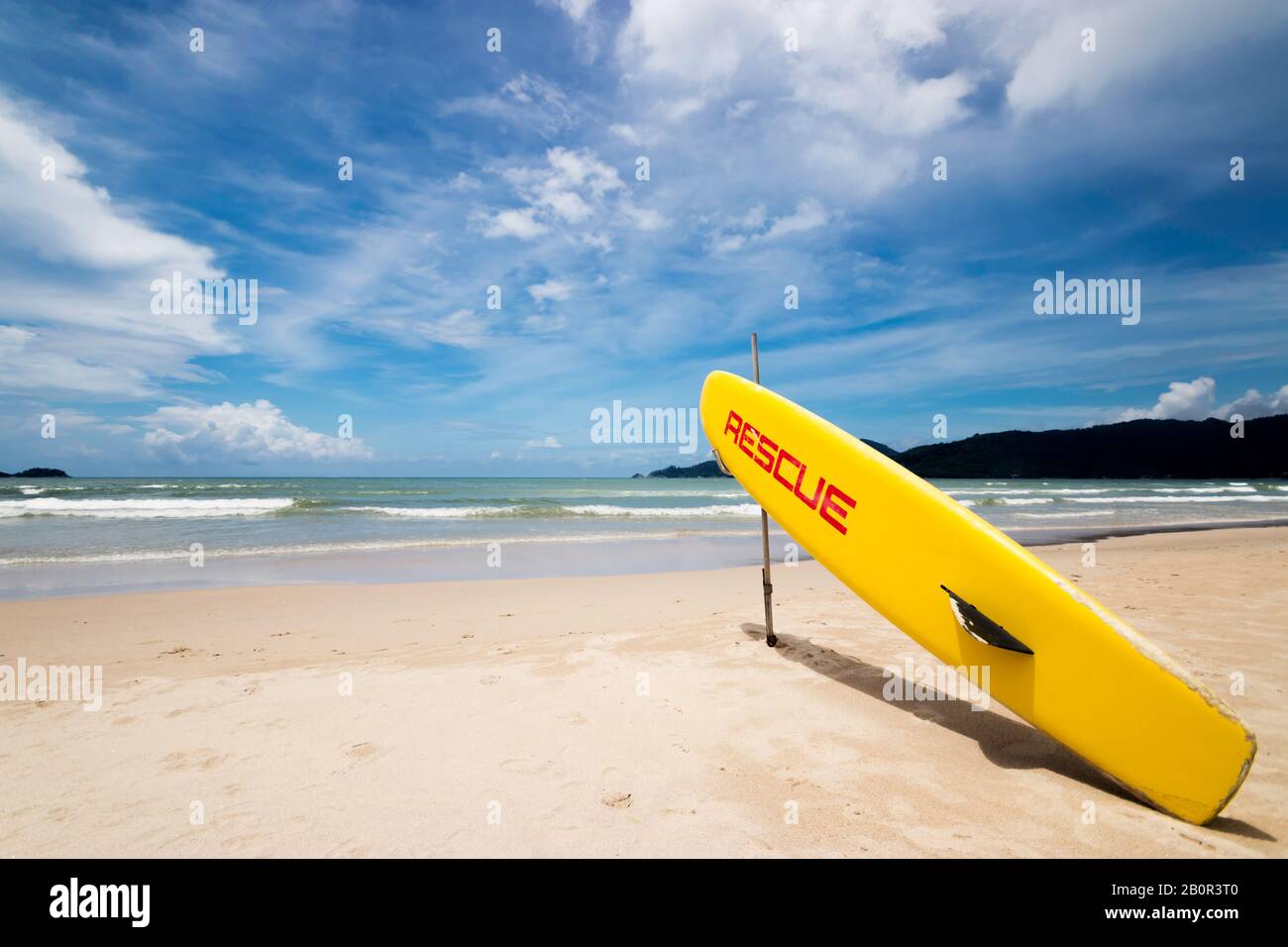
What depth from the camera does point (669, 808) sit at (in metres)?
2.14

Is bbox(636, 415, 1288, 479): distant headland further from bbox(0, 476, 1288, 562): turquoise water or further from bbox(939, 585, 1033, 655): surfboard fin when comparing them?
bbox(939, 585, 1033, 655): surfboard fin

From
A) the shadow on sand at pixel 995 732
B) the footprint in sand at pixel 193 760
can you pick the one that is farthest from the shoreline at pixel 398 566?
the footprint in sand at pixel 193 760

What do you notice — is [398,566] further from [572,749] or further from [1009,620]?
[1009,620]

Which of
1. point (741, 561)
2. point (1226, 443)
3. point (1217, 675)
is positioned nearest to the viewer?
point (1217, 675)

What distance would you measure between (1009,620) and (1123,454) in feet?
258

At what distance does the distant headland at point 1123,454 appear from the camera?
190 feet

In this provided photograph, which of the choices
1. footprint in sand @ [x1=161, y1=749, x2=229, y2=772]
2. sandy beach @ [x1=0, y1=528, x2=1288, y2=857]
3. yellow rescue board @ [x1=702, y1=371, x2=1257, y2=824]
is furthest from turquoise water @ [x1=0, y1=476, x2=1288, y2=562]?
yellow rescue board @ [x1=702, y1=371, x2=1257, y2=824]

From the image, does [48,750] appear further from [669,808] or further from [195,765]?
[669,808]

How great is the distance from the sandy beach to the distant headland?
5289 centimetres

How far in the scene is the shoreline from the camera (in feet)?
24.1

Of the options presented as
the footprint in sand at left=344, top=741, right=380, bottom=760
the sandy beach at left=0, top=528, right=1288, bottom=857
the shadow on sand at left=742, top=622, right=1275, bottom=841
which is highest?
the footprint in sand at left=344, top=741, right=380, bottom=760
